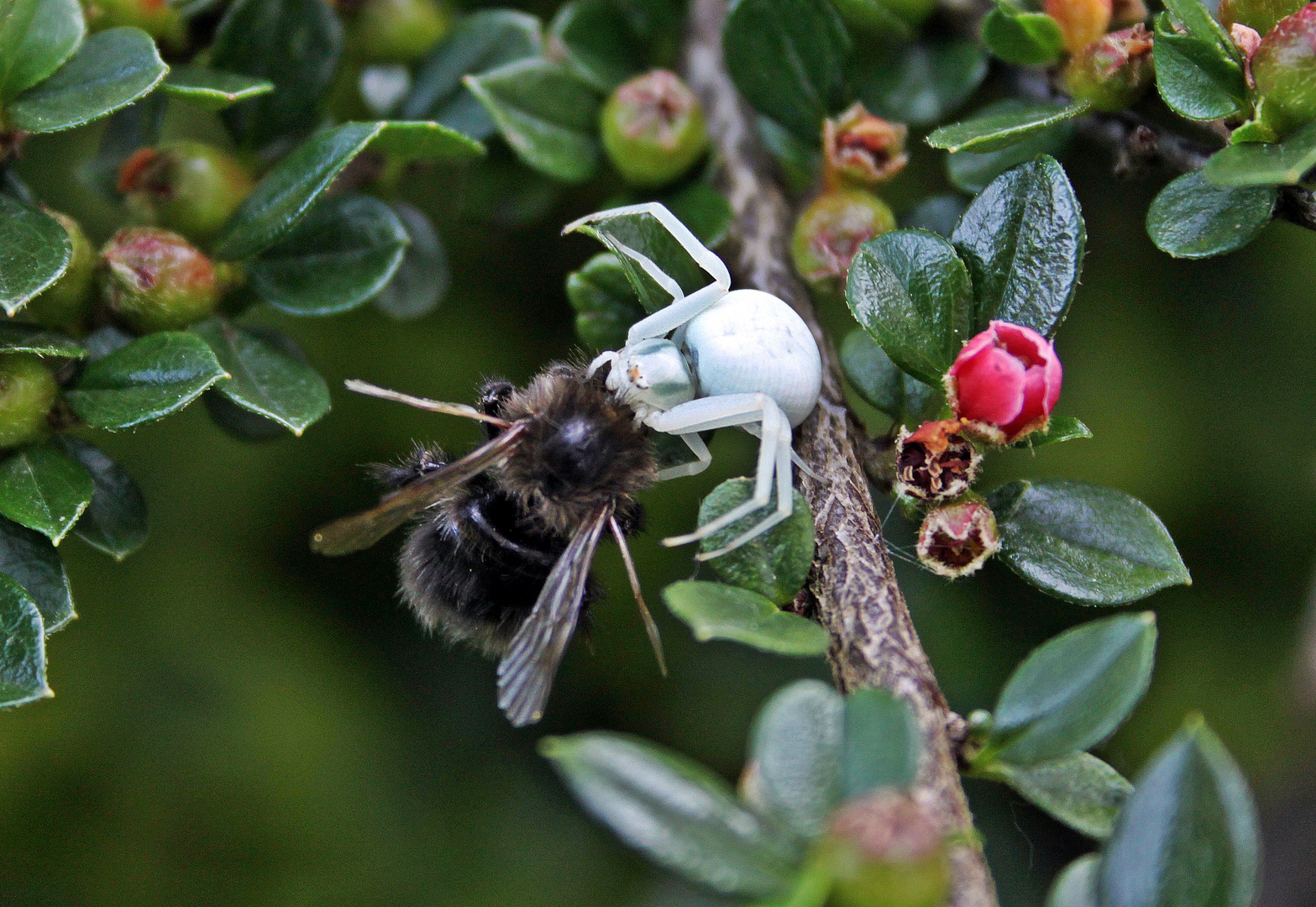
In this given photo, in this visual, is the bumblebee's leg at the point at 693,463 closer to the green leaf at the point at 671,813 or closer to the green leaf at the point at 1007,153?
the green leaf at the point at 1007,153

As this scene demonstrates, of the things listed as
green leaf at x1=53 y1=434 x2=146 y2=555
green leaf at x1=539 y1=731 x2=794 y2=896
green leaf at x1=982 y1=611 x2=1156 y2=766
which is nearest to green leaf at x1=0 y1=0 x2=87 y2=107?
green leaf at x1=53 y1=434 x2=146 y2=555

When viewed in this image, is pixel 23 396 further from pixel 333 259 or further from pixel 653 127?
pixel 653 127

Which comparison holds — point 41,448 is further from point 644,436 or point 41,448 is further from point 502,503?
point 644,436

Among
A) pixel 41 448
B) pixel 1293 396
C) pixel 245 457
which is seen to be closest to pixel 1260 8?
pixel 1293 396

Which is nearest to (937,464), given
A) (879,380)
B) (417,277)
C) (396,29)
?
(879,380)

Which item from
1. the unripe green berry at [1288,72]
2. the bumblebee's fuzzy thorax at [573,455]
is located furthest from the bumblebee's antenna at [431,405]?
the unripe green berry at [1288,72]
